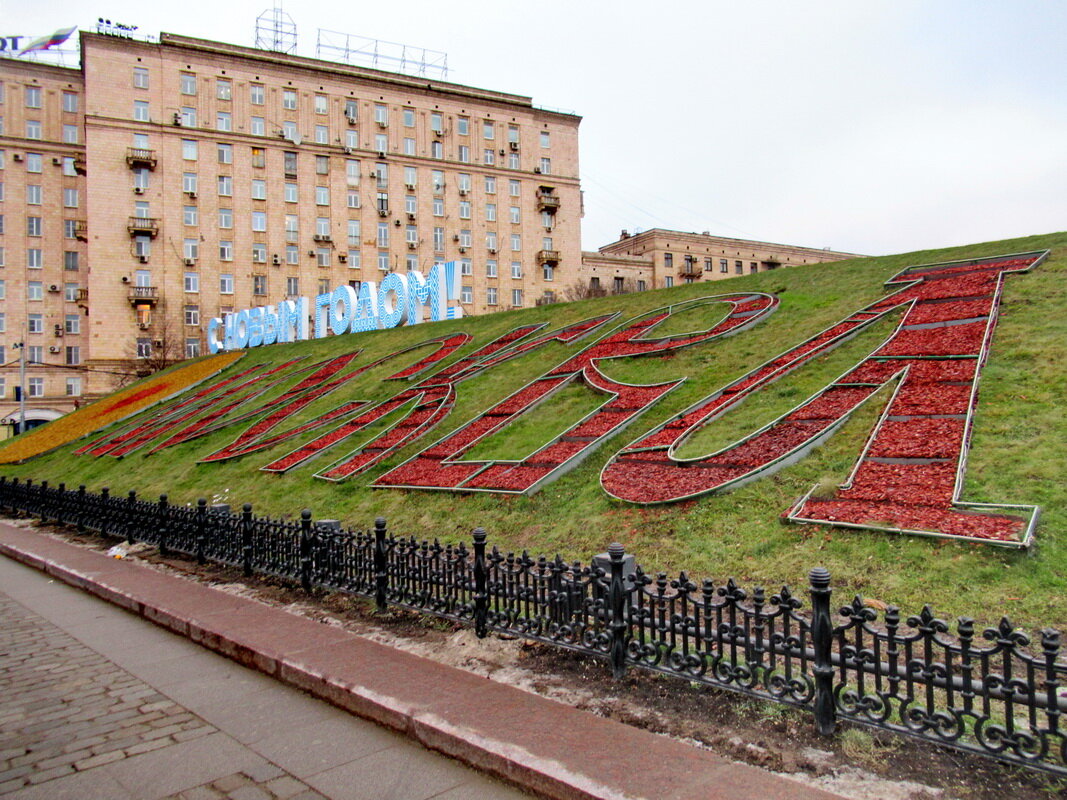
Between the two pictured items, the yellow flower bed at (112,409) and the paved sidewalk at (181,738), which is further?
the yellow flower bed at (112,409)

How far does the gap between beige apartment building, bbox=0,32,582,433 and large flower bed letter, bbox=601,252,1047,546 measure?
49.9 metres

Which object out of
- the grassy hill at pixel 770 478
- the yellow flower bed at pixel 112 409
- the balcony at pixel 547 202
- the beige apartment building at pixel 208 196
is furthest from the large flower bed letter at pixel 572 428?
the balcony at pixel 547 202

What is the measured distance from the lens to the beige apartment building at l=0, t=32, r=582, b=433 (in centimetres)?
5297

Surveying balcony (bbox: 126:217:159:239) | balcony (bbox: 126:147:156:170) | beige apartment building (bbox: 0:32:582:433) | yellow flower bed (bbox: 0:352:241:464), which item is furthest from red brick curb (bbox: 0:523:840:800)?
balcony (bbox: 126:147:156:170)

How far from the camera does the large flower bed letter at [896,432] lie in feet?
28.8

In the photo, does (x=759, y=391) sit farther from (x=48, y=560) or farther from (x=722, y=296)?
(x=48, y=560)

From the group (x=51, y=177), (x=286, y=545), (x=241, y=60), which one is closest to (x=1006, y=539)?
(x=286, y=545)

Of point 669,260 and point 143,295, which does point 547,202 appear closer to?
point 669,260

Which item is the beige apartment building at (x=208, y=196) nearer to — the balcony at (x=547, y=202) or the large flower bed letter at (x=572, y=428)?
the balcony at (x=547, y=202)

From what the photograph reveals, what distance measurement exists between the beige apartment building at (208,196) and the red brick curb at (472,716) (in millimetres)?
51558

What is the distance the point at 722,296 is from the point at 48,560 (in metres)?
17.2

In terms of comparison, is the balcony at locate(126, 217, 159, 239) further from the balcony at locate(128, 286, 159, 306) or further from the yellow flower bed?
the yellow flower bed

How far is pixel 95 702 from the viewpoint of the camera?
6.16 metres

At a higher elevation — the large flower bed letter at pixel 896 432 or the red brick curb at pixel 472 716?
the large flower bed letter at pixel 896 432
